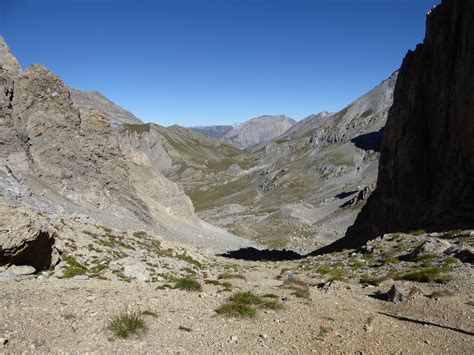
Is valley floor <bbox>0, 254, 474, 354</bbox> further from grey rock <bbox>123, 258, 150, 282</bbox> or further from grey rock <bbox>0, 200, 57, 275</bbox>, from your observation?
grey rock <bbox>123, 258, 150, 282</bbox>

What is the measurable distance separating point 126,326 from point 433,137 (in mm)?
50757

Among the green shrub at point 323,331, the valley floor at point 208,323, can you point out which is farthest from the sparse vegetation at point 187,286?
the green shrub at point 323,331

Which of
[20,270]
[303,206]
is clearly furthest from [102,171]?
[303,206]

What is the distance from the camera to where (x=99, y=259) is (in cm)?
2553

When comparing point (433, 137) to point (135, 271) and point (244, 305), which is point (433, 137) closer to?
point (135, 271)

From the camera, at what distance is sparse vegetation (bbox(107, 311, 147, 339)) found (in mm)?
11148

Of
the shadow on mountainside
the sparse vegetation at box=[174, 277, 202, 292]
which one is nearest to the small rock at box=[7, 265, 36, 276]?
the sparse vegetation at box=[174, 277, 202, 292]

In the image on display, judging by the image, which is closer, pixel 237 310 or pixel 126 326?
pixel 126 326

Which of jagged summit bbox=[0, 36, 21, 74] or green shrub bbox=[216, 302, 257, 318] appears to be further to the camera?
jagged summit bbox=[0, 36, 21, 74]

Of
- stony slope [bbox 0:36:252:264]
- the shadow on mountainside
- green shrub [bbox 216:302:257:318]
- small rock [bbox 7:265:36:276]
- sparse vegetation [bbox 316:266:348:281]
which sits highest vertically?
stony slope [bbox 0:36:252:264]

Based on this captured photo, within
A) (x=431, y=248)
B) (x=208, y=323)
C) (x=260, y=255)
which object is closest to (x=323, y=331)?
(x=208, y=323)

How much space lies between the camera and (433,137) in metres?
50.8

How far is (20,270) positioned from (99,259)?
8.67m

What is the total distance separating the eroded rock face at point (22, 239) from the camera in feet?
53.6
